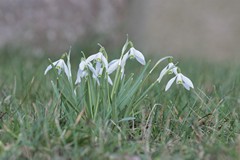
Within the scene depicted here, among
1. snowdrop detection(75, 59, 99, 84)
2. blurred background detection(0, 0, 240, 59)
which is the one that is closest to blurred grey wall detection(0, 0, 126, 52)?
blurred background detection(0, 0, 240, 59)

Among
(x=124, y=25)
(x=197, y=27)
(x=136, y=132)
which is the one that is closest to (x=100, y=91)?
(x=136, y=132)

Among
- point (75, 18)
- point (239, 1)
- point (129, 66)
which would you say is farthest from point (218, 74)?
point (239, 1)

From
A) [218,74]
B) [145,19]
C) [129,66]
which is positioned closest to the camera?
[218,74]

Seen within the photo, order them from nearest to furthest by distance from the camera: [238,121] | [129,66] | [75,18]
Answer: [238,121] → [129,66] → [75,18]

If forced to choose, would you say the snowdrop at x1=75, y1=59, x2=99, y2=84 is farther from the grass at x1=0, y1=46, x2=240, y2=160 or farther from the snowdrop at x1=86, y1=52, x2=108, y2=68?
the grass at x1=0, y1=46, x2=240, y2=160

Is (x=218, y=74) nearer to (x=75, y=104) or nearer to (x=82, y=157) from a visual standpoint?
(x=75, y=104)

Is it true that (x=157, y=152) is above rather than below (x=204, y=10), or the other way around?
above
